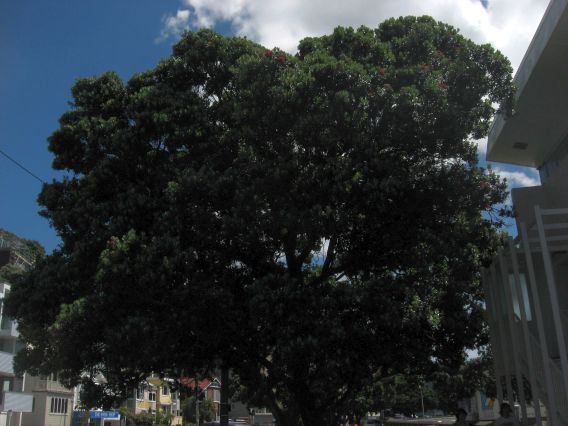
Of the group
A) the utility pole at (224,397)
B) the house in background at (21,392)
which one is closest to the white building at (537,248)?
the utility pole at (224,397)

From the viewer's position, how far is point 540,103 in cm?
1506

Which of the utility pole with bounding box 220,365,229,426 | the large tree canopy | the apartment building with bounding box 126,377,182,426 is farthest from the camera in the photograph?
the apartment building with bounding box 126,377,182,426

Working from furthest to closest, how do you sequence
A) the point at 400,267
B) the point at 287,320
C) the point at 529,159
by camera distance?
the point at 529,159 < the point at 400,267 < the point at 287,320

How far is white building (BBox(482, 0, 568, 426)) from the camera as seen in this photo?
10797 mm

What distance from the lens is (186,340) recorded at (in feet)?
41.8

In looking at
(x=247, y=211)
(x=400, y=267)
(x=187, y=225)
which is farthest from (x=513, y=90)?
(x=187, y=225)

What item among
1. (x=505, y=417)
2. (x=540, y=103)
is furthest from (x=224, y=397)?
(x=540, y=103)

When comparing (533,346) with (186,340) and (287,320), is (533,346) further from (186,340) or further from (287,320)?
(186,340)

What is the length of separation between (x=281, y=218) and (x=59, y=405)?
4768 centimetres

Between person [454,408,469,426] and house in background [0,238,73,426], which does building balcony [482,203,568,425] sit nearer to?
person [454,408,469,426]

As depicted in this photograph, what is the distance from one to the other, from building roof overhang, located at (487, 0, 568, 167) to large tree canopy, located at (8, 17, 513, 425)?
1.75m

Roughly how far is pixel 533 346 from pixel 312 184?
5.54 m

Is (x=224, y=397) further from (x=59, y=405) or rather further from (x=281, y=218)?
(x=59, y=405)

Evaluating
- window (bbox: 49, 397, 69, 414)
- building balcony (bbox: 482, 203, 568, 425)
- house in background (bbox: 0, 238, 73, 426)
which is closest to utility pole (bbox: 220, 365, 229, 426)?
building balcony (bbox: 482, 203, 568, 425)
